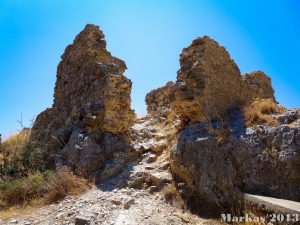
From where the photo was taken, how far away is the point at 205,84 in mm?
4684

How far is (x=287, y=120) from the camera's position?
3807 millimetres

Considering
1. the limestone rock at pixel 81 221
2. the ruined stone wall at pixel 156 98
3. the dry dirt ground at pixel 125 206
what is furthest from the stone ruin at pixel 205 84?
the ruined stone wall at pixel 156 98

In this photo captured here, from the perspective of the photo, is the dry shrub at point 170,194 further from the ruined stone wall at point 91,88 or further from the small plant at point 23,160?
the small plant at point 23,160

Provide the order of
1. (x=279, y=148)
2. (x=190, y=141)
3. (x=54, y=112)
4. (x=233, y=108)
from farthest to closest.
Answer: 1. (x=54, y=112)
2. (x=233, y=108)
3. (x=190, y=141)
4. (x=279, y=148)

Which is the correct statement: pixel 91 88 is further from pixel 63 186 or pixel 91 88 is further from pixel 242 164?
pixel 242 164

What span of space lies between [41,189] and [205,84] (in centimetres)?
→ 414

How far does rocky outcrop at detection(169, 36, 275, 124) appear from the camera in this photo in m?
4.67

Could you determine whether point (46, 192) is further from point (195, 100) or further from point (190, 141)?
point (195, 100)

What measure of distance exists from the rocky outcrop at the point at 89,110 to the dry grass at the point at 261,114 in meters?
3.00

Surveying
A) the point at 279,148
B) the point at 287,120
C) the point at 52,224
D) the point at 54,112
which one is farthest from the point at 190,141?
the point at 54,112

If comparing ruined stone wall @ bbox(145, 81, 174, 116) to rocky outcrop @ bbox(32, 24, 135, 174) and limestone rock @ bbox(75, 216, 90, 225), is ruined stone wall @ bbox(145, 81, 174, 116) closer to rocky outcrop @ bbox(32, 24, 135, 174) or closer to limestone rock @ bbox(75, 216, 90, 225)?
rocky outcrop @ bbox(32, 24, 135, 174)

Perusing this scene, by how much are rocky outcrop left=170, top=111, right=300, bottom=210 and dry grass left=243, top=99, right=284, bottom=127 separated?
188 mm

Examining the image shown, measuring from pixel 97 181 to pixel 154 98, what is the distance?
7700 mm

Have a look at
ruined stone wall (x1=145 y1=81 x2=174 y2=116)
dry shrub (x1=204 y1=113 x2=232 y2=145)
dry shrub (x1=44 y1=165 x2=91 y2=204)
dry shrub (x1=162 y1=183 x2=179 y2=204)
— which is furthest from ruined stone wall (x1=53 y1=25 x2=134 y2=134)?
ruined stone wall (x1=145 y1=81 x2=174 y2=116)
